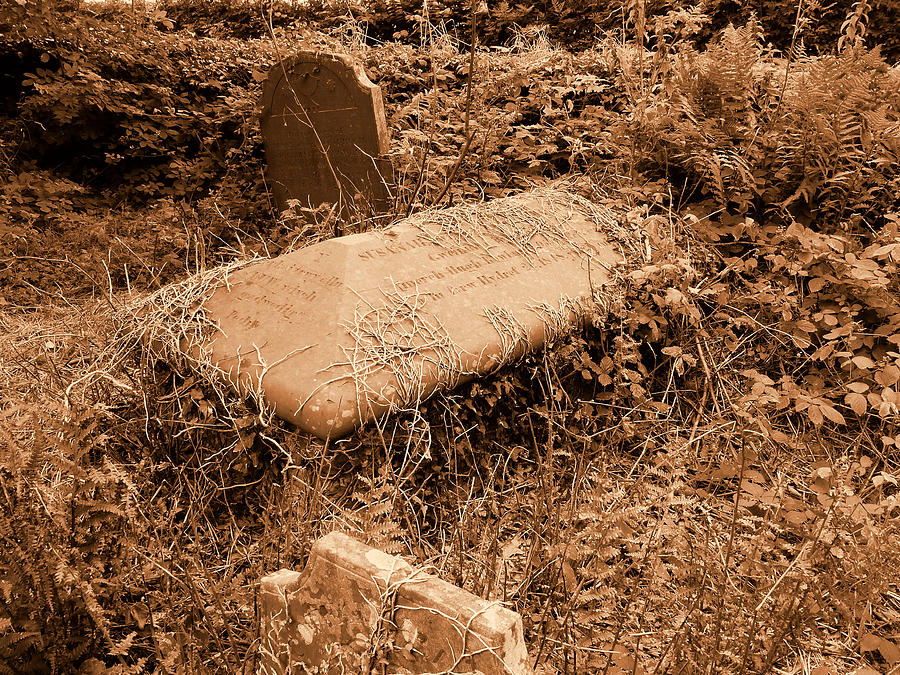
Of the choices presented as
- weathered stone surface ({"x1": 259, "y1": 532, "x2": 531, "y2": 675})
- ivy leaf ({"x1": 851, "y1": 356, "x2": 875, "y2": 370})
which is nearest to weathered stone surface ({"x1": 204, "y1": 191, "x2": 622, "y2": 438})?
weathered stone surface ({"x1": 259, "y1": 532, "x2": 531, "y2": 675})

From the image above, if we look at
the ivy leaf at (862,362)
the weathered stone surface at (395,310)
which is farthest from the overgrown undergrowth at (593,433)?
the weathered stone surface at (395,310)

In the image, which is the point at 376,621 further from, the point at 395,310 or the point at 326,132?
the point at 326,132

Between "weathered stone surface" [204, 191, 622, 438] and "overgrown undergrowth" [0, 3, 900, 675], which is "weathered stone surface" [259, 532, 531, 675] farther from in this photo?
"weathered stone surface" [204, 191, 622, 438]

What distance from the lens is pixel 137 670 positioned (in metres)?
1.69

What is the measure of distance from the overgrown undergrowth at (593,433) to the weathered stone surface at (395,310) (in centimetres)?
17

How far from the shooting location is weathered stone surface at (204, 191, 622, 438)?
87.9 inches

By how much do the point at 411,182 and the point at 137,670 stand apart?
3513 millimetres

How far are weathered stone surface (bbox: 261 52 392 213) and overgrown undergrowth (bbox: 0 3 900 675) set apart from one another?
0.25 metres

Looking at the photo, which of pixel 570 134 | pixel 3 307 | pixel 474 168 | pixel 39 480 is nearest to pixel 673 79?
pixel 570 134

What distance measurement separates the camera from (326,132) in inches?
187

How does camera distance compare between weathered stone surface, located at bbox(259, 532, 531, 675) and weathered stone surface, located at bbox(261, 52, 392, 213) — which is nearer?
weathered stone surface, located at bbox(259, 532, 531, 675)

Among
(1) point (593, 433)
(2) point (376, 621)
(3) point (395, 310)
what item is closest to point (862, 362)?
(1) point (593, 433)

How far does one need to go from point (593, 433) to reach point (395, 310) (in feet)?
3.68

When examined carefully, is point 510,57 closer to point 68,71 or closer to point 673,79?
point 673,79
